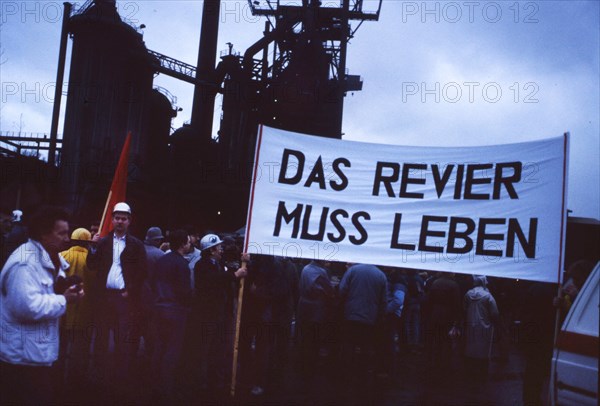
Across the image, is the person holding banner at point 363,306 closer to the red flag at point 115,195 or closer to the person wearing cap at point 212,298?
the person wearing cap at point 212,298

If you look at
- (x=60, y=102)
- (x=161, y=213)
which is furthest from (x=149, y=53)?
(x=161, y=213)

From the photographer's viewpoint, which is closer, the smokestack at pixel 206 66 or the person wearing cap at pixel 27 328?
the person wearing cap at pixel 27 328

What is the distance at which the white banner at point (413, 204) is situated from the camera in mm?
5496

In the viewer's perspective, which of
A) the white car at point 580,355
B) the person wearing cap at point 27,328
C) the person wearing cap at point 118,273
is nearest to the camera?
the white car at point 580,355

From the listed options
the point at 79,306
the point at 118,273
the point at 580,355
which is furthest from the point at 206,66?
the point at 580,355

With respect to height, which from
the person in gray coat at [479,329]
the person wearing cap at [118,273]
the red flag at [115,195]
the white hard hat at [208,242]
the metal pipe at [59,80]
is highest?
the metal pipe at [59,80]

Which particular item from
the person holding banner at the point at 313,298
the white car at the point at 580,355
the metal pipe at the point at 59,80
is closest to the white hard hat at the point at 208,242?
the person holding banner at the point at 313,298

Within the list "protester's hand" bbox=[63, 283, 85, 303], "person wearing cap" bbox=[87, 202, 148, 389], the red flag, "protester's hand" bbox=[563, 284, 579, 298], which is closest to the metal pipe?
the red flag

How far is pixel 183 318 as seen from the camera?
7.01 meters

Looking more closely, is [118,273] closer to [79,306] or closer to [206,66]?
[79,306]

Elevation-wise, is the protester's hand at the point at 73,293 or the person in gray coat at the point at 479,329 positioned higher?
the protester's hand at the point at 73,293

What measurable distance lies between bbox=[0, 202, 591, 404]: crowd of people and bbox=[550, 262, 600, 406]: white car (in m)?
1.48

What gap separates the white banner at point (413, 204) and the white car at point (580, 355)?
1.56m

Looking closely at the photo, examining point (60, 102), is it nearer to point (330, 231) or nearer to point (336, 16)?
point (336, 16)
